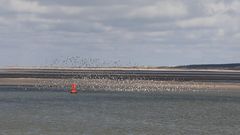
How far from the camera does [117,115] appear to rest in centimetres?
5328

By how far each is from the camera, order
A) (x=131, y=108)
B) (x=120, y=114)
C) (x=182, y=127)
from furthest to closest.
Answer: (x=131, y=108) < (x=120, y=114) < (x=182, y=127)

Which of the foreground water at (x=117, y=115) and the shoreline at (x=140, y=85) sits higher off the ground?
the shoreline at (x=140, y=85)

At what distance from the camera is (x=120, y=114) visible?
178ft

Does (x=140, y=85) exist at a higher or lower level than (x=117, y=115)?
higher

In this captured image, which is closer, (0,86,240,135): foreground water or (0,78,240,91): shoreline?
(0,86,240,135): foreground water

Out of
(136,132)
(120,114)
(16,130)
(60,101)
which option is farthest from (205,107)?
(16,130)

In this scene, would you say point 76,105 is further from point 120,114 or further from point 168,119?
point 168,119

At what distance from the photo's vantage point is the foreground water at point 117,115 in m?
43.6

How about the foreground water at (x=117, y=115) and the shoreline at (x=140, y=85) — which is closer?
the foreground water at (x=117, y=115)

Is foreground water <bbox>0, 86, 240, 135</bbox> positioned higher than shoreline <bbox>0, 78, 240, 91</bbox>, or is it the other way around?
shoreline <bbox>0, 78, 240, 91</bbox>

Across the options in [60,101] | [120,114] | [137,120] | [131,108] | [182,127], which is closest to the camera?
[182,127]

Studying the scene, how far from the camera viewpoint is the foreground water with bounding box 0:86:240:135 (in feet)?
143

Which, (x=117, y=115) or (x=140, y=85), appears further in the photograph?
(x=140, y=85)

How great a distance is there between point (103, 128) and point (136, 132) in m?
2.85
